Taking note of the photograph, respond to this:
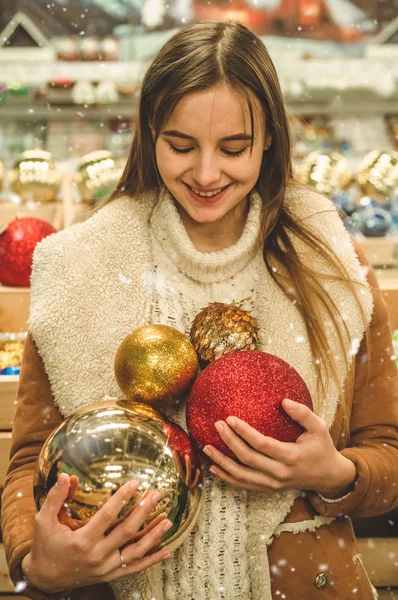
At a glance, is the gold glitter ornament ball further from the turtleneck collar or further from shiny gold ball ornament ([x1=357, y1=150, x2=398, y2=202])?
shiny gold ball ornament ([x1=357, y1=150, x2=398, y2=202])

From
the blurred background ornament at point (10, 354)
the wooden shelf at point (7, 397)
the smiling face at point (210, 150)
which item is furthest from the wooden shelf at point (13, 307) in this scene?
the smiling face at point (210, 150)

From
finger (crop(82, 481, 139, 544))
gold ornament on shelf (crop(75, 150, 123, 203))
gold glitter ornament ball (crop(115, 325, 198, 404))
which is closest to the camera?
finger (crop(82, 481, 139, 544))

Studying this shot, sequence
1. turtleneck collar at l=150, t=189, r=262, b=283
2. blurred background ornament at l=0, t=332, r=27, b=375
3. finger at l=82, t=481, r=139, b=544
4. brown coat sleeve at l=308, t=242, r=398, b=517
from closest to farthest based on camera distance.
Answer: finger at l=82, t=481, r=139, b=544 < brown coat sleeve at l=308, t=242, r=398, b=517 < turtleneck collar at l=150, t=189, r=262, b=283 < blurred background ornament at l=0, t=332, r=27, b=375

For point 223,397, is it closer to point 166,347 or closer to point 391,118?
point 166,347

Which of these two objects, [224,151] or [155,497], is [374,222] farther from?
[155,497]

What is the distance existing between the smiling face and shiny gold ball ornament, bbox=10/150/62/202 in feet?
3.57

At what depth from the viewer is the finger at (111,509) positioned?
0.70m

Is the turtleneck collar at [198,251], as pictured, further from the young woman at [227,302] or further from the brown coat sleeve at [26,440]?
the brown coat sleeve at [26,440]

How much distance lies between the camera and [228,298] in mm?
1028

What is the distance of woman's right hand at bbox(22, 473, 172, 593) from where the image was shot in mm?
708

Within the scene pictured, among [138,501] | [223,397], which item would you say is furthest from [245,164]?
[138,501]

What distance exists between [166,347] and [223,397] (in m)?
0.10

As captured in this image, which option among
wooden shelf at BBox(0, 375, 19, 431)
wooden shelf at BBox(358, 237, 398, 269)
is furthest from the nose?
wooden shelf at BBox(358, 237, 398, 269)

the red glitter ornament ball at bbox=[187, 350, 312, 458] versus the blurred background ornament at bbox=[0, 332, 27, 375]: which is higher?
the red glitter ornament ball at bbox=[187, 350, 312, 458]
